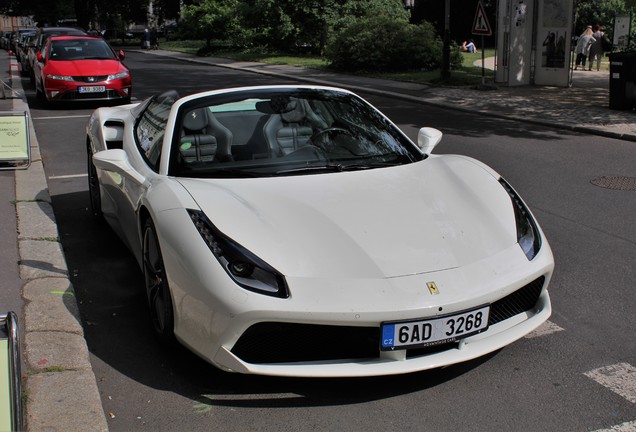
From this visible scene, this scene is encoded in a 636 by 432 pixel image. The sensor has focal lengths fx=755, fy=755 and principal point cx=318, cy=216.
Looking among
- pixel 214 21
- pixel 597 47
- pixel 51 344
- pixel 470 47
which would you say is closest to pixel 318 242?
pixel 51 344

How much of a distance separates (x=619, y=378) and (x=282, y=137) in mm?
2422

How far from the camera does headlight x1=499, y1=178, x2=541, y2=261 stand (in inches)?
157

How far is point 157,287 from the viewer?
420 cm

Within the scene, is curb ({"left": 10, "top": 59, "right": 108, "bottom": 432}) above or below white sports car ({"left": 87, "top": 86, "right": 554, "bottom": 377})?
below

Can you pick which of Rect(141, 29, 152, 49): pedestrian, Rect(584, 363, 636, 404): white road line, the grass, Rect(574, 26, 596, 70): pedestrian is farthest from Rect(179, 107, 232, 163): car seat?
Rect(141, 29, 152, 49): pedestrian

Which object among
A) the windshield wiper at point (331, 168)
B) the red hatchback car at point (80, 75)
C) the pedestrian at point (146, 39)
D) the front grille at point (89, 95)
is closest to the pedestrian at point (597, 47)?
the red hatchback car at point (80, 75)

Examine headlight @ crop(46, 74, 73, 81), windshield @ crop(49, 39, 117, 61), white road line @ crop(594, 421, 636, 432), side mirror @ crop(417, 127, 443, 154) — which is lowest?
white road line @ crop(594, 421, 636, 432)

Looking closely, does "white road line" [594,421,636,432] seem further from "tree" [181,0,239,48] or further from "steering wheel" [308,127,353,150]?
"tree" [181,0,239,48]

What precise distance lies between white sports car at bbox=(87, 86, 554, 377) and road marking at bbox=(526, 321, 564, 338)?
0.46m

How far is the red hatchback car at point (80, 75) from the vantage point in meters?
16.0

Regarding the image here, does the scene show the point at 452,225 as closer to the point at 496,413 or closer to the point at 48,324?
the point at 496,413

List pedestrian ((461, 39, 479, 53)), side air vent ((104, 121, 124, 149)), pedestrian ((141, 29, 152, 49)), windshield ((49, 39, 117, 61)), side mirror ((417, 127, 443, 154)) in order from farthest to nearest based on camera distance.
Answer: pedestrian ((141, 29, 152, 49)) < pedestrian ((461, 39, 479, 53)) < windshield ((49, 39, 117, 61)) < side air vent ((104, 121, 124, 149)) < side mirror ((417, 127, 443, 154))

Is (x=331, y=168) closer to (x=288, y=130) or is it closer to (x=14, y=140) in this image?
(x=288, y=130)

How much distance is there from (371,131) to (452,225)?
4.23 feet
